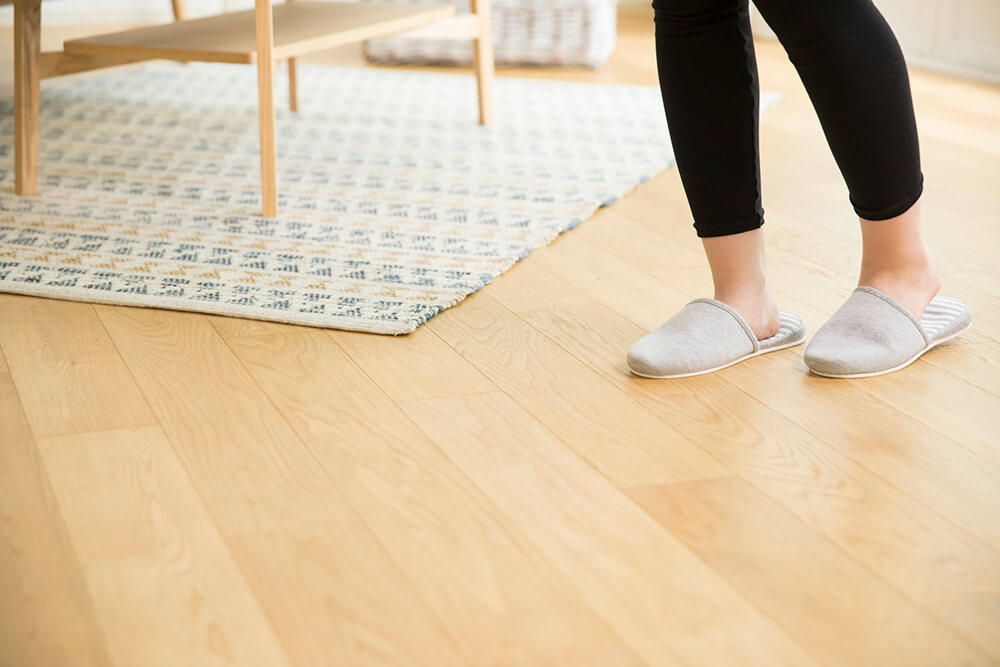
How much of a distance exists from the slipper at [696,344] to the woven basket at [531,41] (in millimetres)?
2287

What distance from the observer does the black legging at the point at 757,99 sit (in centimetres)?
103

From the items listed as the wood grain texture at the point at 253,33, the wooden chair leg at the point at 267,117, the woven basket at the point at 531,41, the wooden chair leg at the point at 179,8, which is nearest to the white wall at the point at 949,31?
the woven basket at the point at 531,41

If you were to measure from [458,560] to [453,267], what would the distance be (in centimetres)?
76

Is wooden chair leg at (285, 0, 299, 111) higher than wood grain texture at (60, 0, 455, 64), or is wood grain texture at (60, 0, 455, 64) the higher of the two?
wood grain texture at (60, 0, 455, 64)

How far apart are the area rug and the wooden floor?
0.10 m

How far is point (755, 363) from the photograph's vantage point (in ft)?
3.92

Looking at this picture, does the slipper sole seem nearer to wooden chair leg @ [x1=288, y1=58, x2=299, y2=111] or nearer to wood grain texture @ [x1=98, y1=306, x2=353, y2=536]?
wood grain texture @ [x1=98, y1=306, x2=353, y2=536]

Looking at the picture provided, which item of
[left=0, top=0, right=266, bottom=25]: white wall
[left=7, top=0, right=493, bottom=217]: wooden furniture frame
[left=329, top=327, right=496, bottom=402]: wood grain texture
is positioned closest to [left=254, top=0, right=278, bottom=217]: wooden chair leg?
[left=7, top=0, right=493, bottom=217]: wooden furniture frame

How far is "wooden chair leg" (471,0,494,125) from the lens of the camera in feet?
8.02

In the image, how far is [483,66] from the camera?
2455 mm

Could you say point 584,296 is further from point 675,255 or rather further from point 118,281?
point 118,281

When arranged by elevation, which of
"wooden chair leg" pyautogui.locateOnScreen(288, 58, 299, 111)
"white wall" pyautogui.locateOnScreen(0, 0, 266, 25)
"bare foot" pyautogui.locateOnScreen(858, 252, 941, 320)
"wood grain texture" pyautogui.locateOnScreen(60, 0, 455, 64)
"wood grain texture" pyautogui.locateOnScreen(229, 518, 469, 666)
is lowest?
"wood grain texture" pyautogui.locateOnScreen(229, 518, 469, 666)

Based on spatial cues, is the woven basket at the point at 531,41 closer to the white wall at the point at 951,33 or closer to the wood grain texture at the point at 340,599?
the white wall at the point at 951,33

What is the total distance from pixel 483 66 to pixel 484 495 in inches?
67.3
